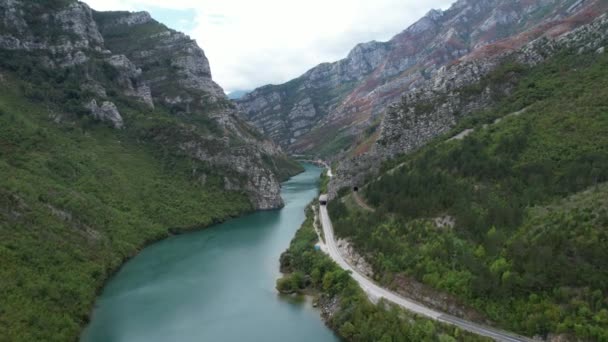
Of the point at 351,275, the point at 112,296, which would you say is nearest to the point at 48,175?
the point at 112,296

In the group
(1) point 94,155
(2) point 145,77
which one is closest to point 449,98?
(1) point 94,155

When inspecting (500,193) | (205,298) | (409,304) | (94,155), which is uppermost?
(94,155)

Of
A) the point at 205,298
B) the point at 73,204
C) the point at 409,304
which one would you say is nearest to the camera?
the point at 409,304

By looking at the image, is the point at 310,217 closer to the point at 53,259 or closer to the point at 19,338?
the point at 53,259

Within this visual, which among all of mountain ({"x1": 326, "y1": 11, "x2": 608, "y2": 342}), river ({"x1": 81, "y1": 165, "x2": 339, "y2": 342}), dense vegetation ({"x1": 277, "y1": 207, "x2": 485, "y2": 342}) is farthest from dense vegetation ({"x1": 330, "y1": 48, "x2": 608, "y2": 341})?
river ({"x1": 81, "y1": 165, "x2": 339, "y2": 342})

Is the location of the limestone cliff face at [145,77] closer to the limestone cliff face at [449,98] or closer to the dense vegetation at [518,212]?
the limestone cliff face at [449,98]

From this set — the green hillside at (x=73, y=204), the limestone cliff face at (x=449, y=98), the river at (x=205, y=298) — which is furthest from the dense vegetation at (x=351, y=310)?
the limestone cliff face at (x=449, y=98)

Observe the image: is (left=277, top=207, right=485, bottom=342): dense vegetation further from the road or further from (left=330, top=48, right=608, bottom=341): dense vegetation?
(left=330, top=48, right=608, bottom=341): dense vegetation

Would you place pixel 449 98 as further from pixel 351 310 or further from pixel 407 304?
pixel 351 310
